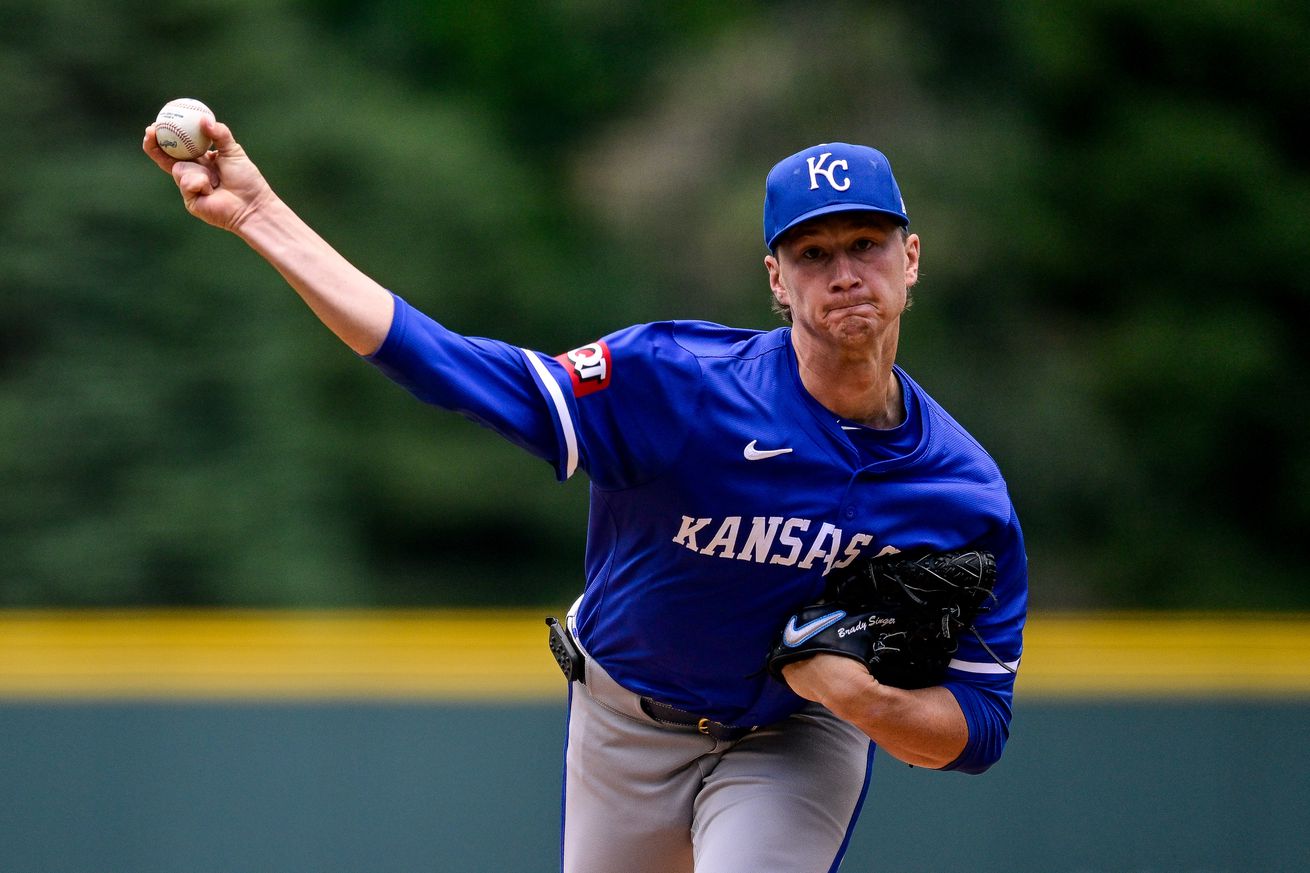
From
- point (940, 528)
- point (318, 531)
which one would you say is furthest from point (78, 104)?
point (940, 528)

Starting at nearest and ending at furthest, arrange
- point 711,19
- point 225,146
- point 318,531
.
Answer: point 225,146
point 318,531
point 711,19

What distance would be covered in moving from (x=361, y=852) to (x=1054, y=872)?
7.38 feet

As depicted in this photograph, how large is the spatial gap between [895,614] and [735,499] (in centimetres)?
39

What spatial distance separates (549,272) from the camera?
11383mm

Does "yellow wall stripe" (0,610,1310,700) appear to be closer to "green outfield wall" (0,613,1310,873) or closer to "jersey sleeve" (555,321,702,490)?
"green outfield wall" (0,613,1310,873)

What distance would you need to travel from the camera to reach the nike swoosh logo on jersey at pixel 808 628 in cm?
290

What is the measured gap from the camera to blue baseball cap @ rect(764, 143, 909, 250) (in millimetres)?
2861

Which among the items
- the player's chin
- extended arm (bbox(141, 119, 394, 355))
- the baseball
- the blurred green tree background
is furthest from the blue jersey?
the blurred green tree background

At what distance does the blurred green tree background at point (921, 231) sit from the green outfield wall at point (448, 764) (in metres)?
3.67

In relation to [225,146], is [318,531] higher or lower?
lower

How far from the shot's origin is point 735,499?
2914 millimetres

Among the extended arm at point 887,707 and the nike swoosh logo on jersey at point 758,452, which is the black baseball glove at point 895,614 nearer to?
the extended arm at point 887,707

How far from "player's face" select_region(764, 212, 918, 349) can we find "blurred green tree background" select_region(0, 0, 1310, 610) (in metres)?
6.13

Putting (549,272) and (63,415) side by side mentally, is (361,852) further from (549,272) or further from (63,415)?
(549,272)
